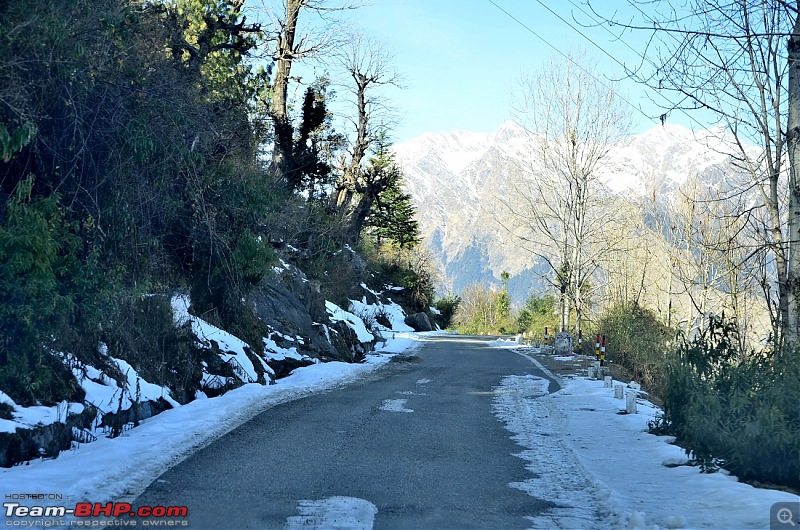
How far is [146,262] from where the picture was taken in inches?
486

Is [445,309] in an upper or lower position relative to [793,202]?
upper

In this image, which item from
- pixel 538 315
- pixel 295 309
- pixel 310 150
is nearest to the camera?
pixel 295 309

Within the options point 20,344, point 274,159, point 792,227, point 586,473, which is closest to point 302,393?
point 20,344

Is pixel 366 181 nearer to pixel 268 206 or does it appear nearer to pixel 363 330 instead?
pixel 363 330

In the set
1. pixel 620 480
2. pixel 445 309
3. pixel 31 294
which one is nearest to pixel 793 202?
pixel 620 480

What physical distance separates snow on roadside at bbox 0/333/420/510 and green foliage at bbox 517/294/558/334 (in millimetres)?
31060

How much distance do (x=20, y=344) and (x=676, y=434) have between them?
793 centimetres

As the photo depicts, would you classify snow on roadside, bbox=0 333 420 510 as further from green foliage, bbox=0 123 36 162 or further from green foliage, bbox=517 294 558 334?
green foliage, bbox=517 294 558 334

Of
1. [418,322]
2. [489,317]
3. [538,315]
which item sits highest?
[489,317]

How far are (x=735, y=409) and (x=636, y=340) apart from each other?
1712cm

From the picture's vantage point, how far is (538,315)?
5225 centimetres

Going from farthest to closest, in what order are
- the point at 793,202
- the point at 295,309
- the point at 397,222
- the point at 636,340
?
the point at 397,222, the point at 636,340, the point at 295,309, the point at 793,202

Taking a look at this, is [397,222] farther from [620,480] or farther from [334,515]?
[334,515]

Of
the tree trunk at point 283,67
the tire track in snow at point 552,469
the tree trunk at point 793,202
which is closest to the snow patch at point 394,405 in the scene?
the tire track in snow at point 552,469
